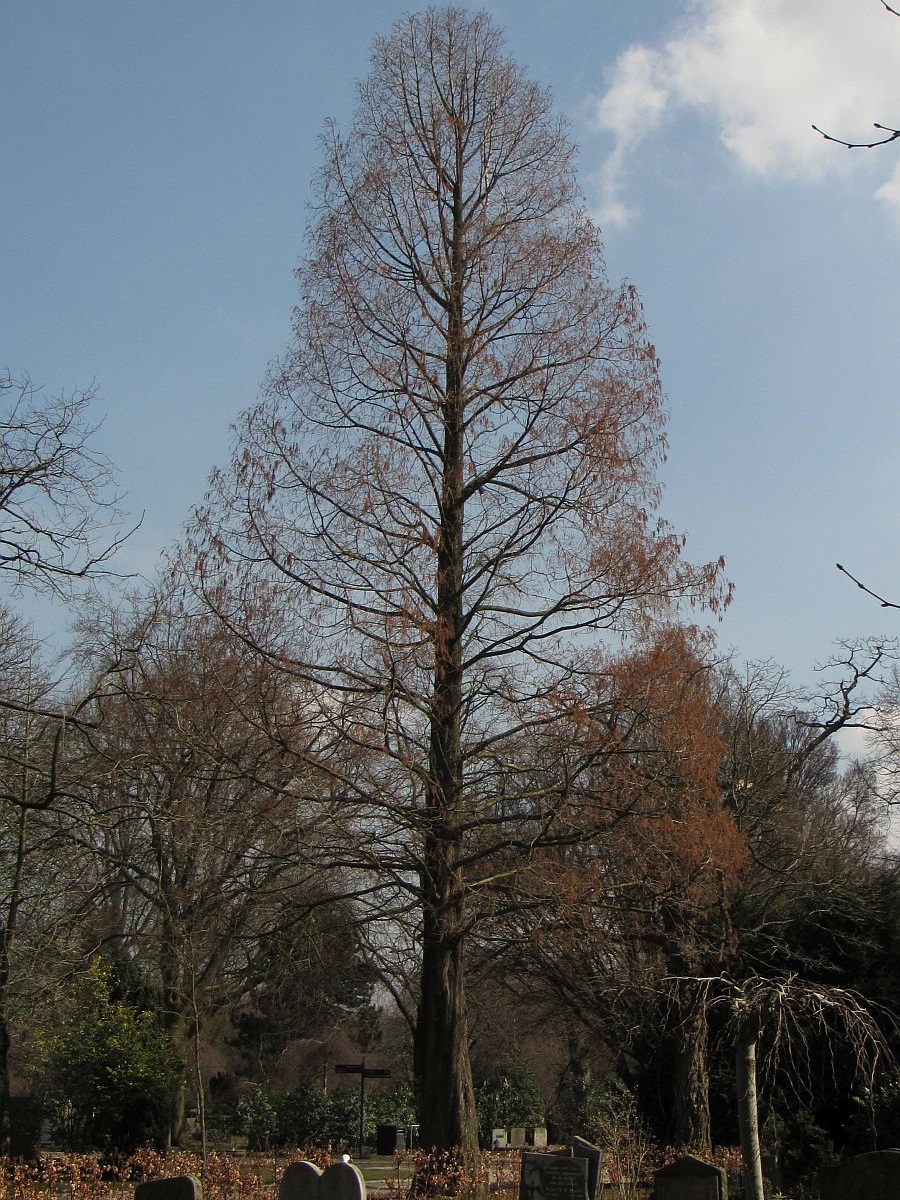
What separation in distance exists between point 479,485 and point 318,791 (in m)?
4.17

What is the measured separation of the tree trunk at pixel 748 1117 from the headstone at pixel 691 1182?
267 millimetres

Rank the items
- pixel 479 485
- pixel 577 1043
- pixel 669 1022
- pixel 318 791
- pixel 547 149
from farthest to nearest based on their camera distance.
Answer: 1. pixel 577 1043
2. pixel 669 1022
3. pixel 547 149
4. pixel 479 485
5. pixel 318 791

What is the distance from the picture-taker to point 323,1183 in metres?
8.86

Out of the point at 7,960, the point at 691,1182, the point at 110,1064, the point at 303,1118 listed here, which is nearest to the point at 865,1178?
the point at 691,1182

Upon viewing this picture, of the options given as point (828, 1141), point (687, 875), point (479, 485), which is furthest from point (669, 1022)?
point (479, 485)

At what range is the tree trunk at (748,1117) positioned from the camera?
32.3ft

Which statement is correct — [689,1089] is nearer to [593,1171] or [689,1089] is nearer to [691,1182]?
[593,1171]

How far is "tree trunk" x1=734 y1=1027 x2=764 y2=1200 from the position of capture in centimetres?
986

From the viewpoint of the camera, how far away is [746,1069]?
10.5 metres

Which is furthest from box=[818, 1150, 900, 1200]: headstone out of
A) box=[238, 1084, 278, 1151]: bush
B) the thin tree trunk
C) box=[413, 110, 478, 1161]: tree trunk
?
box=[238, 1084, 278, 1151]: bush

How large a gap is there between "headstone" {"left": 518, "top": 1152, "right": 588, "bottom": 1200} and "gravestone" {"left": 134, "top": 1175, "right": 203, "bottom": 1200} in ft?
9.82

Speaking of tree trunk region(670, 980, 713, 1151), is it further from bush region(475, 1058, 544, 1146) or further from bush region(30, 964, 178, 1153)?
bush region(475, 1058, 544, 1146)

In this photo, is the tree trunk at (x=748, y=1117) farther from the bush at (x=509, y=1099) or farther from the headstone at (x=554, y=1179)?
the bush at (x=509, y=1099)

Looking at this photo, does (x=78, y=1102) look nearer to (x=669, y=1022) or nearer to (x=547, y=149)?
(x=669, y=1022)
